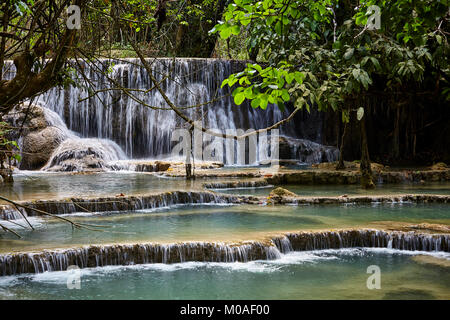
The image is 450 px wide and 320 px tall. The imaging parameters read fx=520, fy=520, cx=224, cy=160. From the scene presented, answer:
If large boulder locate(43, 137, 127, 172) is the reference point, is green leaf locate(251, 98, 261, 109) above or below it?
above

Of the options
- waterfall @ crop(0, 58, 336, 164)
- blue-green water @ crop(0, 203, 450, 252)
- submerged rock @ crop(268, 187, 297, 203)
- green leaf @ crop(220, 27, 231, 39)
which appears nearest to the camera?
green leaf @ crop(220, 27, 231, 39)

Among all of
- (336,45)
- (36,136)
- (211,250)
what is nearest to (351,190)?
(211,250)

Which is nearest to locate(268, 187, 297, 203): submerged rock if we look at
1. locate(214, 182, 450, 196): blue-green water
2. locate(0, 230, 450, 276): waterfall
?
locate(214, 182, 450, 196): blue-green water

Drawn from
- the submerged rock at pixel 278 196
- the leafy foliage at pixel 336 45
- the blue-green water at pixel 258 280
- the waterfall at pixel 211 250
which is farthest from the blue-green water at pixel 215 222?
the leafy foliage at pixel 336 45

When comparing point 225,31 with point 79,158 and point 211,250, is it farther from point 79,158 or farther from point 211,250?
point 79,158

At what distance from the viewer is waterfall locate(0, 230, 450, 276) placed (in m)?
6.36

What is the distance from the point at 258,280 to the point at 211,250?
92 centimetres

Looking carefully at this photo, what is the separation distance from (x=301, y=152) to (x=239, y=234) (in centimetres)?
1220

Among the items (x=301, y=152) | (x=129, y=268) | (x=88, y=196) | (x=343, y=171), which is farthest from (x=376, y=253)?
(x=301, y=152)

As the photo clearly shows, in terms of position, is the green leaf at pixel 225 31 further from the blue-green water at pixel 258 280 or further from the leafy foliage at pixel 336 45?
the blue-green water at pixel 258 280

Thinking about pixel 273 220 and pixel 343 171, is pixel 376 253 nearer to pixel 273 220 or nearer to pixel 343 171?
pixel 273 220

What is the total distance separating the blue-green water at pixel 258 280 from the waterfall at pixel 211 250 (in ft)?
0.37

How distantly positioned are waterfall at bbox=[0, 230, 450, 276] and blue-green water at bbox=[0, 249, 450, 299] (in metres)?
0.11

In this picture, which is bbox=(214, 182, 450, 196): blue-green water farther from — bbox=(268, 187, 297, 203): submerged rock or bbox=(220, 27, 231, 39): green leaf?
bbox=(220, 27, 231, 39): green leaf
